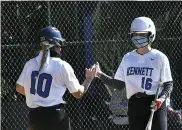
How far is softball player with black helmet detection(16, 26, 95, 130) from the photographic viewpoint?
4.66m

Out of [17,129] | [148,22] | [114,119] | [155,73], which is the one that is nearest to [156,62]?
Result: [155,73]

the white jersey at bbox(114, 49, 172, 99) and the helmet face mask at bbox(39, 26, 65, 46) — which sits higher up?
the helmet face mask at bbox(39, 26, 65, 46)

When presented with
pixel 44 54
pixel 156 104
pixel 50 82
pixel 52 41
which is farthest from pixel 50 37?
pixel 156 104

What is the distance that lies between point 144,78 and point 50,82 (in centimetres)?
102

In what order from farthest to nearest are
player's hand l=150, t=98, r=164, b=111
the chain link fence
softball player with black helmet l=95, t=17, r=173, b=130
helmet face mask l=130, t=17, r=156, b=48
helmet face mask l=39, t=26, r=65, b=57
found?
the chain link fence, helmet face mask l=130, t=17, r=156, b=48, softball player with black helmet l=95, t=17, r=173, b=130, player's hand l=150, t=98, r=164, b=111, helmet face mask l=39, t=26, r=65, b=57

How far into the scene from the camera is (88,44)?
8.20 meters

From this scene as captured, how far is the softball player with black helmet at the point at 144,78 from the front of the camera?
5082mm

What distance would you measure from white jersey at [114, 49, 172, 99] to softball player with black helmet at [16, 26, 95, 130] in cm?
66

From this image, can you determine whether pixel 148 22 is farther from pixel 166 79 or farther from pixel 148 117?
pixel 148 117

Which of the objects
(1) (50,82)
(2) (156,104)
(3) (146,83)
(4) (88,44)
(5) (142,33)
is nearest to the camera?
(1) (50,82)

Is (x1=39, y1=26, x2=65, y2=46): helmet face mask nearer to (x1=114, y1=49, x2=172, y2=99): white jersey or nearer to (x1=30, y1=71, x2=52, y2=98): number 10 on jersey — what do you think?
(x1=30, y1=71, x2=52, y2=98): number 10 on jersey

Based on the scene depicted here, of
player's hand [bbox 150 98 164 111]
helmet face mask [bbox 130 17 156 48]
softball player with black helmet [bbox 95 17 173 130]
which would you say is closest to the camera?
player's hand [bbox 150 98 164 111]

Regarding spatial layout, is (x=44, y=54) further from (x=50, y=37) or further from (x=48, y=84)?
(x=48, y=84)

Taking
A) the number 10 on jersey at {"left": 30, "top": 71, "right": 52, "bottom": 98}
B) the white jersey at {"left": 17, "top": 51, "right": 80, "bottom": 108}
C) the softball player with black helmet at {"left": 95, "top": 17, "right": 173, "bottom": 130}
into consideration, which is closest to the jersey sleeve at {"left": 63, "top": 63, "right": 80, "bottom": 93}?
the white jersey at {"left": 17, "top": 51, "right": 80, "bottom": 108}
